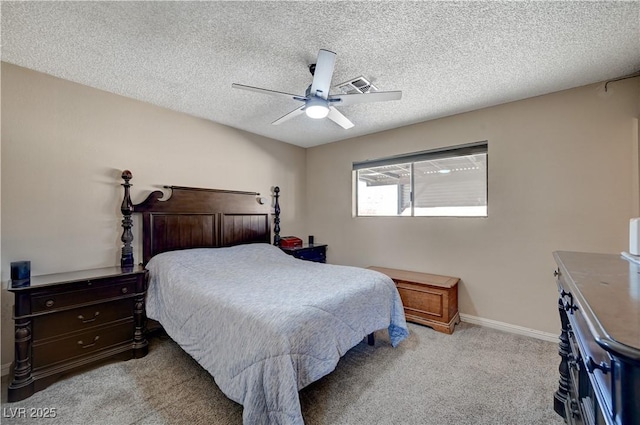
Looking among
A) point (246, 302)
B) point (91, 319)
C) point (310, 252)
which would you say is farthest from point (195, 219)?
point (246, 302)

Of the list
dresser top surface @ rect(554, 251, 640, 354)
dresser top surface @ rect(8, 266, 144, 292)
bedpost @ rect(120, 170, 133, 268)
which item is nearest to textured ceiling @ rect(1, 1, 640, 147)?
bedpost @ rect(120, 170, 133, 268)

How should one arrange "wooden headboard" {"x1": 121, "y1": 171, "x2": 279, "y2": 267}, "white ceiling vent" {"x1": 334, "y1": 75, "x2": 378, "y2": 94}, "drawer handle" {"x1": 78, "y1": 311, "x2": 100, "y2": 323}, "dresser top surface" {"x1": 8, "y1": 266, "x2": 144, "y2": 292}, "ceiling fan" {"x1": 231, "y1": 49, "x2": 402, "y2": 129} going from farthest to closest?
"wooden headboard" {"x1": 121, "y1": 171, "x2": 279, "y2": 267}, "white ceiling vent" {"x1": 334, "y1": 75, "x2": 378, "y2": 94}, "drawer handle" {"x1": 78, "y1": 311, "x2": 100, "y2": 323}, "dresser top surface" {"x1": 8, "y1": 266, "x2": 144, "y2": 292}, "ceiling fan" {"x1": 231, "y1": 49, "x2": 402, "y2": 129}

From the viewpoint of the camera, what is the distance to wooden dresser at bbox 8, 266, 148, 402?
6.32 ft

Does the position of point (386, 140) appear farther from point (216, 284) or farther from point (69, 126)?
point (69, 126)

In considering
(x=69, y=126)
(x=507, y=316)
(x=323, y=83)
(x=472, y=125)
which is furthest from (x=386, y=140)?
(x=69, y=126)

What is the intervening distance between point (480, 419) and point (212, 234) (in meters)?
3.10

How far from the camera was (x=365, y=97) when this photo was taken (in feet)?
6.78

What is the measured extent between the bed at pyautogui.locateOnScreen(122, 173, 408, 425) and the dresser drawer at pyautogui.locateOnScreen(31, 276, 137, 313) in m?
0.26

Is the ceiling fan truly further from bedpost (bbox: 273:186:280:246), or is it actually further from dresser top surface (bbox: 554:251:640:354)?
bedpost (bbox: 273:186:280:246)

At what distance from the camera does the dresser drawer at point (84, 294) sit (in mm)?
2002

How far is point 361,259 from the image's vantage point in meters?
4.11

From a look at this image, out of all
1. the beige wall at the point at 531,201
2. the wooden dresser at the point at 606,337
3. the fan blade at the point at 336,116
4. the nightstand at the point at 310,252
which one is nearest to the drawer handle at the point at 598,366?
the wooden dresser at the point at 606,337

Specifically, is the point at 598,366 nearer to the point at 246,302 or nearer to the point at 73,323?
the point at 246,302

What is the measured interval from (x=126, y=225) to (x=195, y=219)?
2.31 feet
